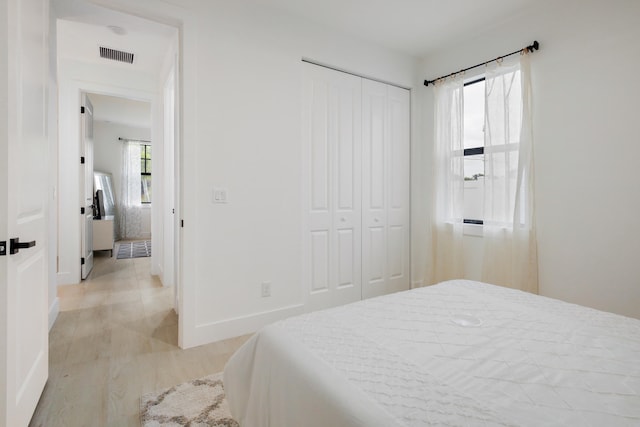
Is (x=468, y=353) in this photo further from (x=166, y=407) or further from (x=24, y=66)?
(x=24, y=66)

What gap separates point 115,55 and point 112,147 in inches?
182

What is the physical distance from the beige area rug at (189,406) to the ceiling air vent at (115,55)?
3.58 m

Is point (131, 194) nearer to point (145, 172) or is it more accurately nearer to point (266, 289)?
point (145, 172)

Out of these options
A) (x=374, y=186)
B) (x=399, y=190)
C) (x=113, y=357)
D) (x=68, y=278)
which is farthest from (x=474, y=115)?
(x=68, y=278)

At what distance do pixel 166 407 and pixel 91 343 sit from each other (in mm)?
1188

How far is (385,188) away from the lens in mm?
3547

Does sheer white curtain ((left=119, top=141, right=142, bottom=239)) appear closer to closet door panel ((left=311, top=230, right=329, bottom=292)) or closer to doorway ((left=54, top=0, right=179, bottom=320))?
doorway ((left=54, top=0, right=179, bottom=320))

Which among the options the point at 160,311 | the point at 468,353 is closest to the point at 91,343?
the point at 160,311

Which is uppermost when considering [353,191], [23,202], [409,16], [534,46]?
[409,16]

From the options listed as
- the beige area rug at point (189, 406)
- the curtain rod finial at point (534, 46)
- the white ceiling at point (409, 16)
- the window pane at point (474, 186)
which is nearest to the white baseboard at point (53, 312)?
the beige area rug at point (189, 406)

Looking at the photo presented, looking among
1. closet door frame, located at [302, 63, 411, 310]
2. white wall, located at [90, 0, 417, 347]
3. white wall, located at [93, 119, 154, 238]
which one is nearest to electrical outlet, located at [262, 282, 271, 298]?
white wall, located at [90, 0, 417, 347]

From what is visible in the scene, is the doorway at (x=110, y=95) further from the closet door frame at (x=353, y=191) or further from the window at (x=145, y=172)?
the window at (x=145, y=172)

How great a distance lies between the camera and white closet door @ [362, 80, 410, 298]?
340 centimetres

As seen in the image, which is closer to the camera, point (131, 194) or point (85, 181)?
point (85, 181)
